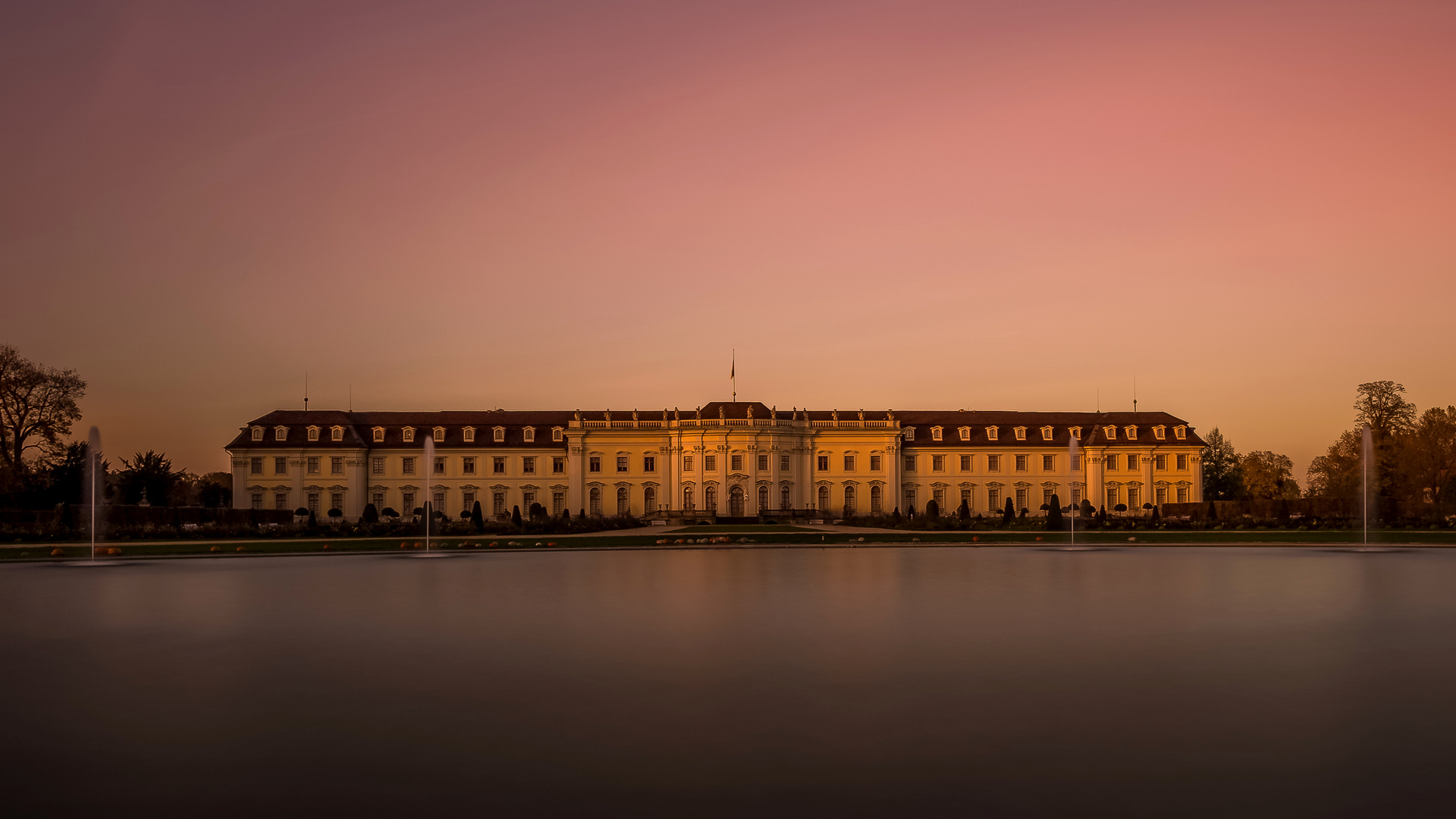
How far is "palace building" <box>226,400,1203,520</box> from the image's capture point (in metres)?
88.2

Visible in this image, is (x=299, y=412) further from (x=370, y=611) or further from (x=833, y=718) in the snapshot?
(x=833, y=718)

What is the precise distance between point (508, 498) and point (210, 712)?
81.8 meters

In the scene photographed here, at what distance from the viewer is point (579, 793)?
7.25 meters

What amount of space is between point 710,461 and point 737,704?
259 feet

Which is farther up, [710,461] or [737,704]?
[710,461]

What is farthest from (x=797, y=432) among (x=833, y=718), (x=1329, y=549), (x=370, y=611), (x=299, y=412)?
(x=833, y=718)

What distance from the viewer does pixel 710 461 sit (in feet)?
292

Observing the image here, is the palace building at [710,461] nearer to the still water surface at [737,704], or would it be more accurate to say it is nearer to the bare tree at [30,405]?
the bare tree at [30,405]

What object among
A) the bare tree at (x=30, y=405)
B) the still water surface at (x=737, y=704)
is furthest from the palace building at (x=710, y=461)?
the still water surface at (x=737, y=704)

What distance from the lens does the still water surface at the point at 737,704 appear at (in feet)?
24.0

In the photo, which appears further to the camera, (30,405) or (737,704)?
(30,405)

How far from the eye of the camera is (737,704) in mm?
10156

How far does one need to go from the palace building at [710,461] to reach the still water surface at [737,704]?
220 ft

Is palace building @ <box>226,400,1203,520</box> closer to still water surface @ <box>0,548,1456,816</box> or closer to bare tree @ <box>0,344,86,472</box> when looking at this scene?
bare tree @ <box>0,344,86,472</box>
